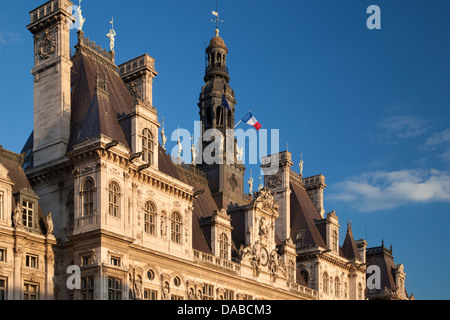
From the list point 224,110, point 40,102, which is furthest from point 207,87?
point 40,102

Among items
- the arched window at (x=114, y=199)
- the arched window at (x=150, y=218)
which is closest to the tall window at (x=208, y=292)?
the arched window at (x=150, y=218)

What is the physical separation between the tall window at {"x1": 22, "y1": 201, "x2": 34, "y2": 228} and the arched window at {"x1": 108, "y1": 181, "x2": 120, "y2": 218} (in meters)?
5.52

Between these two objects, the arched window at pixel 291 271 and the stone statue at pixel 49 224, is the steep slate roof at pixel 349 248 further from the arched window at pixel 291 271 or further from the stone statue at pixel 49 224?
the stone statue at pixel 49 224

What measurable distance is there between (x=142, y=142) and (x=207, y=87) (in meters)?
25.9

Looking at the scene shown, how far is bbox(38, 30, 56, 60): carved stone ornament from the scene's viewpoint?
2278 inches

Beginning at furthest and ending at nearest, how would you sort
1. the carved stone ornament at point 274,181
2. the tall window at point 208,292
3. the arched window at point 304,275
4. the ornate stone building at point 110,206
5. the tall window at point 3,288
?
the carved stone ornament at point 274,181, the arched window at point 304,275, the tall window at point 208,292, the ornate stone building at point 110,206, the tall window at point 3,288

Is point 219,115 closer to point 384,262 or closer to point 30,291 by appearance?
point 30,291

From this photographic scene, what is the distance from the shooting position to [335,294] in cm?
8581

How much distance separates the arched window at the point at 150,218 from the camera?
185 feet

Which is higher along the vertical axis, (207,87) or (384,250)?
(207,87)

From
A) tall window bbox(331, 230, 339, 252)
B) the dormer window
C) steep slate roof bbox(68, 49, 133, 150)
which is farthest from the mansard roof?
tall window bbox(331, 230, 339, 252)

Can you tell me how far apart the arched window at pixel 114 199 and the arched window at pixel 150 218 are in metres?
4.05
